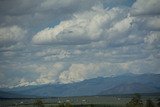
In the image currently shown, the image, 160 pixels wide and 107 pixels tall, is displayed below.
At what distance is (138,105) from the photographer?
199 m

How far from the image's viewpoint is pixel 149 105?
193 meters

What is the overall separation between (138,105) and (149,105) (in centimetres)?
759
